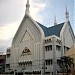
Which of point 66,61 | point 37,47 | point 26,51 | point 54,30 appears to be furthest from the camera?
point 54,30

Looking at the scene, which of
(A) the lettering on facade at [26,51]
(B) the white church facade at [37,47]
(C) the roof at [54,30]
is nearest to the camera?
(B) the white church facade at [37,47]

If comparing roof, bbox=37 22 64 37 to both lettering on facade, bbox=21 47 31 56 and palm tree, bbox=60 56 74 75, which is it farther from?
palm tree, bbox=60 56 74 75

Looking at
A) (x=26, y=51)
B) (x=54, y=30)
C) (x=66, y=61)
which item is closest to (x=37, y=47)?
(x=26, y=51)

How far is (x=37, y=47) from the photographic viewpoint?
30.5 meters

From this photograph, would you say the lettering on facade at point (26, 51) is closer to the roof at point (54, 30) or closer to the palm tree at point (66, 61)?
the roof at point (54, 30)

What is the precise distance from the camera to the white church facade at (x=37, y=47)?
28.7 metres

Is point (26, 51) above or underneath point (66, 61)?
above

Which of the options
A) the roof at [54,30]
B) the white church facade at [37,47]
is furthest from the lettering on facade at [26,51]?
the roof at [54,30]

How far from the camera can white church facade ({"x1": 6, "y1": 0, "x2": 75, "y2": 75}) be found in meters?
28.7

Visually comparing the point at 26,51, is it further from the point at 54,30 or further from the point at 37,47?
the point at 54,30

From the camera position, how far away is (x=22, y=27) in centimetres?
3494

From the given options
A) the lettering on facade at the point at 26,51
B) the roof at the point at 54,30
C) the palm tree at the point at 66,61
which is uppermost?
the roof at the point at 54,30

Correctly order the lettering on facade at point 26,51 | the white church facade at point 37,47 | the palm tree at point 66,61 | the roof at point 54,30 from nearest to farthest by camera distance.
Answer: the palm tree at point 66,61, the white church facade at point 37,47, the roof at point 54,30, the lettering on facade at point 26,51

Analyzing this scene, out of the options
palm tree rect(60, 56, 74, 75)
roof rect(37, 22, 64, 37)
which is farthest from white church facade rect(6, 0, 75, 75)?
palm tree rect(60, 56, 74, 75)
